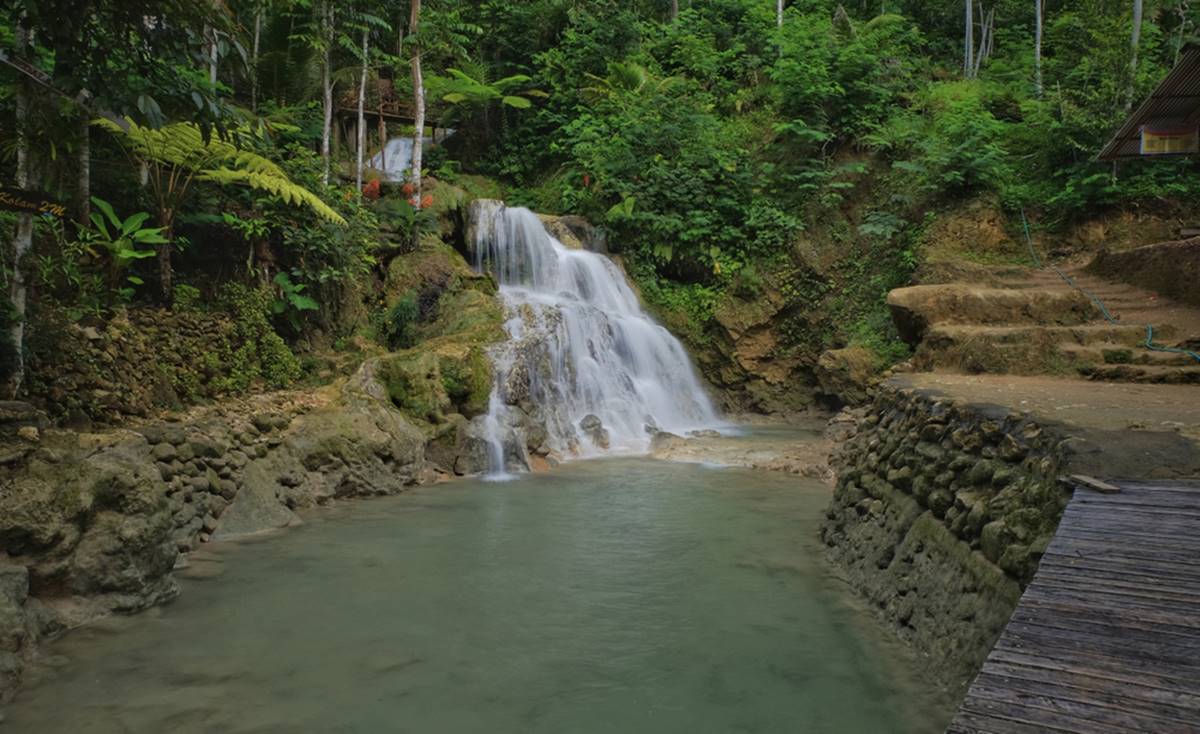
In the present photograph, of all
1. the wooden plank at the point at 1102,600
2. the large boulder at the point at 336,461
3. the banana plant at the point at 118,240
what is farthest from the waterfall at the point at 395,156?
the wooden plank at the point at 1102,600

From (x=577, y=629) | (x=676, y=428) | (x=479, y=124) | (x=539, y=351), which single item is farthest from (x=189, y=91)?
(x=479, y=124)

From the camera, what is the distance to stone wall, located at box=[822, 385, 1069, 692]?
11.9 ft

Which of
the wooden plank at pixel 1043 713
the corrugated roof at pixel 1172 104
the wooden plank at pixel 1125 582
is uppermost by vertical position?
the corrugated roof at pixel 1172 104

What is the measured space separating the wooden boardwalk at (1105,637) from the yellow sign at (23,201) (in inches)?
233

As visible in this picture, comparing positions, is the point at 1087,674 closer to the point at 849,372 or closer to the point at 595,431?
the point at 595,431

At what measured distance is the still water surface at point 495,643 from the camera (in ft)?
12.1

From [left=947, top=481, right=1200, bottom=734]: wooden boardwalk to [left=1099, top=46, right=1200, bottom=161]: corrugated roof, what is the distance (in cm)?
664

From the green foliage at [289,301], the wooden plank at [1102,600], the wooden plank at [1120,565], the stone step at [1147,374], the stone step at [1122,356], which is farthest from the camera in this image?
the green foliage at [289,301]

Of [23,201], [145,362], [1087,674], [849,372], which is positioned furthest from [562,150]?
[1087,674]

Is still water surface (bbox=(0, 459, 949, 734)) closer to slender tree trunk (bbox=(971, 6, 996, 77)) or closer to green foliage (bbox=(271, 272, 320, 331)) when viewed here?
green foliage (bbox=(271, 272, 320, 331))

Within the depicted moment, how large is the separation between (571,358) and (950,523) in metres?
8.47

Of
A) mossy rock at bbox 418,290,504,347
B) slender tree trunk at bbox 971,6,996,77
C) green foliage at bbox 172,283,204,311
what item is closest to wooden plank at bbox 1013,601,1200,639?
green foliage at bbox 172,283,204,311

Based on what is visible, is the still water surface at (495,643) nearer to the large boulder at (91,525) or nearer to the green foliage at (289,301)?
the large boulder at (91,525)

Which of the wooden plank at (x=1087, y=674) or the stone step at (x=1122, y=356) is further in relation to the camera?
the stone step at (x=1122, y=356)
